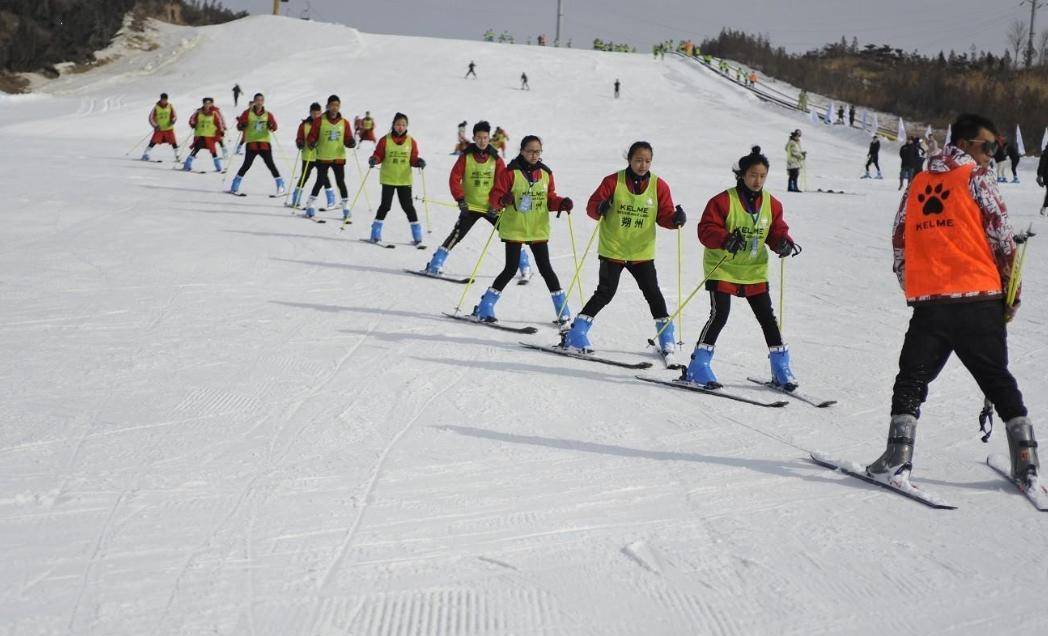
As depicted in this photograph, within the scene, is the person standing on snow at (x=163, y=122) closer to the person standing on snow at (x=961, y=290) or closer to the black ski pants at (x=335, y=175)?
the black ski pants at (x=335, y=175)

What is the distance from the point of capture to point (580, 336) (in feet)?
24.1

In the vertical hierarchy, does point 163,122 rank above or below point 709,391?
above

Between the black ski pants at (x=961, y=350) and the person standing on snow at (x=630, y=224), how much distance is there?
8.58 feet

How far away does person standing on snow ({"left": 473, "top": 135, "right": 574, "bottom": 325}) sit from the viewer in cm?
805

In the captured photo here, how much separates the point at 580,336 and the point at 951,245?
3296mm

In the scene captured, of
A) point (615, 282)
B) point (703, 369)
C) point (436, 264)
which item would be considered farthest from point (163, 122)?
point (703, 369)

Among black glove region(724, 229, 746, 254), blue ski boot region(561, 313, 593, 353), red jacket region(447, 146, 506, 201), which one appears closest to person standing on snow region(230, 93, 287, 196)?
red jacket region(447, 146, 506, 201)

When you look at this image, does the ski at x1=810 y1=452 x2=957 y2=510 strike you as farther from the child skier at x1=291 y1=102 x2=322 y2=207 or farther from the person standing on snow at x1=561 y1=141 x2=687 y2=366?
the child skier at x1=291 y1=102 x2=322 y2=207

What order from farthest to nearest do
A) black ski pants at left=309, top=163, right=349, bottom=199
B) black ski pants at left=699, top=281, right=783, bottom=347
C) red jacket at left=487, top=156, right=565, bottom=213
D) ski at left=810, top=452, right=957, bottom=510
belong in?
black ski pants at left=309, top=163, right=349, bottom=199 → red jacket at left=487, top=156, right=565, bottom=213 → black ski pants at left=699, top=281, right=783, bottom=347 → ski at left=810, top=452, right=957, bottom=510

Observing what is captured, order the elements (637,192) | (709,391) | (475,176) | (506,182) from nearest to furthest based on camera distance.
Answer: (709,391) < (637,192) < (506,182) < (475,176)

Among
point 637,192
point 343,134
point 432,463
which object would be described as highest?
point 343,134

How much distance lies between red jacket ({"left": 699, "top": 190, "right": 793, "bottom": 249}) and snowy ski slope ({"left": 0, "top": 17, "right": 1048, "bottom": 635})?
103cm

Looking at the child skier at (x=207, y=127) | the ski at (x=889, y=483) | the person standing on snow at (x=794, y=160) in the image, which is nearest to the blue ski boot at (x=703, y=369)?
the ski at (x=889, y=483)

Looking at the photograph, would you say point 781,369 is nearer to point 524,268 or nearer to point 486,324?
point 486,324
